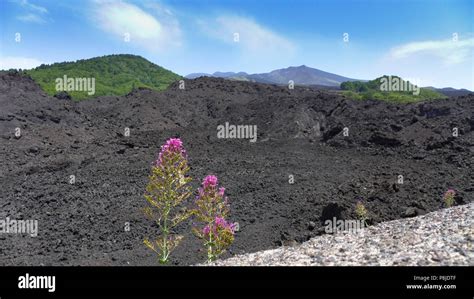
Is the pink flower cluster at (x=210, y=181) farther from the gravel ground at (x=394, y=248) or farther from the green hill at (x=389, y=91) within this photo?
the green hill at (x=389, y=91)

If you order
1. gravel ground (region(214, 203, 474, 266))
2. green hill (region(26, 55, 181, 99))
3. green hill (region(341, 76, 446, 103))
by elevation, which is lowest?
gravel ground (region(214, 203, 474, 266))

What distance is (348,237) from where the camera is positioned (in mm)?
10367

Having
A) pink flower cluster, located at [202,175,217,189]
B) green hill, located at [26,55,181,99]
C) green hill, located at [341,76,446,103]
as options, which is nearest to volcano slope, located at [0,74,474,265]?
pink flower cluster, located at [202,175,217,189]

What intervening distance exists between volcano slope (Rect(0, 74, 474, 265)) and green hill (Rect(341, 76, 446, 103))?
66.2ft

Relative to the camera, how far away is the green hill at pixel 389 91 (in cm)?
5634

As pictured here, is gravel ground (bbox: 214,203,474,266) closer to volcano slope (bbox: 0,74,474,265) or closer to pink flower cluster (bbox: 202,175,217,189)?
pink flower cluster (bbox: 202,175,217,189)

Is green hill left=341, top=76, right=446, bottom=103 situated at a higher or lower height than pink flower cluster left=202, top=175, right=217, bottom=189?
higher

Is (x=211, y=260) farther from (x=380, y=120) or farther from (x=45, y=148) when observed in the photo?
(x=380, y=120)

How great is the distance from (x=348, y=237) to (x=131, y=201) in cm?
816

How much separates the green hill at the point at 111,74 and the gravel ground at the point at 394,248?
56.6m

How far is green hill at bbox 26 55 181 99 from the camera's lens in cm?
7081

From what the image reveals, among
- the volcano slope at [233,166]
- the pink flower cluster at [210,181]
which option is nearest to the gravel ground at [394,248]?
the pink flower cluster at [210,181]

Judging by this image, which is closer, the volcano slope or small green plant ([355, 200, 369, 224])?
small green plant ([355, 200, 369, 224])

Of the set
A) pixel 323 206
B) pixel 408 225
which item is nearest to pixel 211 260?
pixel 408 225
